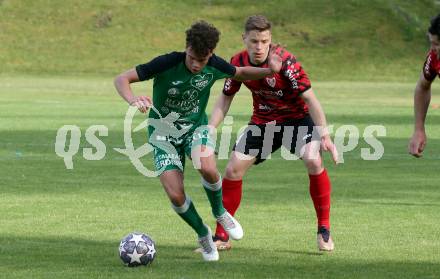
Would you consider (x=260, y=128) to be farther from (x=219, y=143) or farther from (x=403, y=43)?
(x=403, y=43)

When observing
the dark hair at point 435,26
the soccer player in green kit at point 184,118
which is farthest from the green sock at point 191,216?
the dark hair at point 435,26

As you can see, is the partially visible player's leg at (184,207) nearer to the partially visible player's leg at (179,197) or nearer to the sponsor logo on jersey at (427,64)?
the partially visible player's leg at (179,197)

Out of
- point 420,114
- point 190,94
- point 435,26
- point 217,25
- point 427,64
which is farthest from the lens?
point 217,25

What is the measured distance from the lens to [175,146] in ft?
35.9

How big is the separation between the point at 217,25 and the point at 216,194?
70.7 metres

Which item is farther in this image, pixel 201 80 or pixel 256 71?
pixel 256 71

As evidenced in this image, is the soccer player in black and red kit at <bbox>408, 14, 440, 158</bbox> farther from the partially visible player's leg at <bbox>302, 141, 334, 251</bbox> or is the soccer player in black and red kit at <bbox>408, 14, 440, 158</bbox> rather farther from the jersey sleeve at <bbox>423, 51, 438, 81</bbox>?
the partially visible player's leg at <bbox>302, 141, 334, 251</bbox>

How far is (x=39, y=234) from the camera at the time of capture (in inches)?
482

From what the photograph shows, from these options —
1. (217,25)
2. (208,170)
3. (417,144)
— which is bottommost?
(217,25)

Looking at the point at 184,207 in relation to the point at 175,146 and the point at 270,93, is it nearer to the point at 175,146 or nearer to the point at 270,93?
the point at 175,146

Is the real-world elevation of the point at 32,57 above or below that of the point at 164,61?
below

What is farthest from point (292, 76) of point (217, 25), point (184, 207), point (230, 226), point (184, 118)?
point (217, 25)

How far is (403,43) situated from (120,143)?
193 ft

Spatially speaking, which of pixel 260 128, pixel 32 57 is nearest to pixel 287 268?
pixel 260 128
